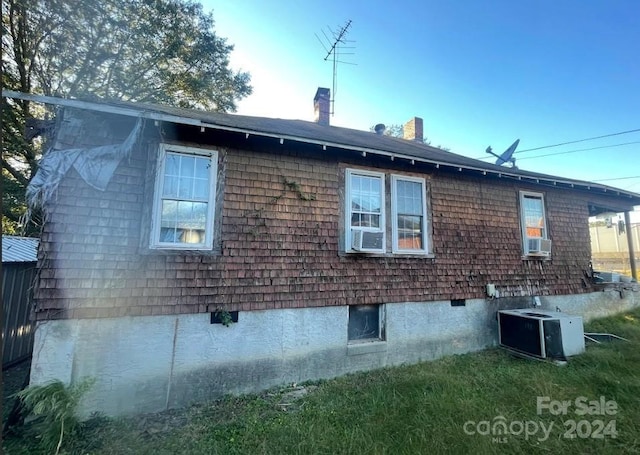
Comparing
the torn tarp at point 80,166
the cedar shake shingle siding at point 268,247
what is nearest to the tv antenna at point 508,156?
the cedar shake shingle siding at point 268,247

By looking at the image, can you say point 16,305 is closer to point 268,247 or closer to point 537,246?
point 268,247

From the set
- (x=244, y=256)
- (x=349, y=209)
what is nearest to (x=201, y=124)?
(x=244, y=256)

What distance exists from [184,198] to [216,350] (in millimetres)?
2476

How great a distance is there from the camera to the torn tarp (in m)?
4.34

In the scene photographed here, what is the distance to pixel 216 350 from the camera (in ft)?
16.4

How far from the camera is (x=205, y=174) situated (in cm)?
529

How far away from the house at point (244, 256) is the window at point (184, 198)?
22mm

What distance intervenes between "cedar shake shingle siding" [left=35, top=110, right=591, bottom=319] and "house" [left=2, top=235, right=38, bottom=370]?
2.87m

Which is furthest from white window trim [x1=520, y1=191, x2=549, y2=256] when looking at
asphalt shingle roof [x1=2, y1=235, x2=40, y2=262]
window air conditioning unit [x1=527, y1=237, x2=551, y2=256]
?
asphalt shingle roof [x1=2, y1=235, x2=40, y2=262]

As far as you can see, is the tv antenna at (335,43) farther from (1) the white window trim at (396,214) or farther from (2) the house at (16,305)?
(2) the house at (16,305)

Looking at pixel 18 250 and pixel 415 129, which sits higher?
pixel 415 129

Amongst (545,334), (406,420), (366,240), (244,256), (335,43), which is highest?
(335,43)

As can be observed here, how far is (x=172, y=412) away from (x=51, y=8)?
1396 centimetres

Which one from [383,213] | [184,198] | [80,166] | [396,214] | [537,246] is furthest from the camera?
[537,246]
